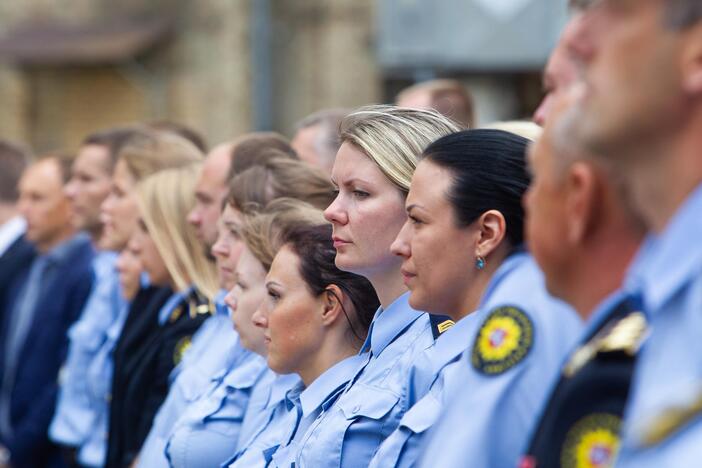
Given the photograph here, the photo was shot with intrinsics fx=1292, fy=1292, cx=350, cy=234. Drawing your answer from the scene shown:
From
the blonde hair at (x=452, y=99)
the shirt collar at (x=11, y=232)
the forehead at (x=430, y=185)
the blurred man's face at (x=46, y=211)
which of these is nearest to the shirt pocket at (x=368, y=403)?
the forehead at (x=430, y=185)

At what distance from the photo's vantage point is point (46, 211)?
24.4 feet

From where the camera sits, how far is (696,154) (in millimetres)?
1538

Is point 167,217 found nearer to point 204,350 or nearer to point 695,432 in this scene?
point 204,350

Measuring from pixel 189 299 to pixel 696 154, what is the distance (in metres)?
3.67

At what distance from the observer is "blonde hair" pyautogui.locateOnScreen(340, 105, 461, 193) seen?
3.37 meters

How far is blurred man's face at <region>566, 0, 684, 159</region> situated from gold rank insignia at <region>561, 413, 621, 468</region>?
34 cm

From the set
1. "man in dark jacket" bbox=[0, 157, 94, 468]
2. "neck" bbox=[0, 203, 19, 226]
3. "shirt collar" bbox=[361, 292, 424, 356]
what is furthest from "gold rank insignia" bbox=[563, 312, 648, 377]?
"neck" bbox=[0, 203, 19, 226]

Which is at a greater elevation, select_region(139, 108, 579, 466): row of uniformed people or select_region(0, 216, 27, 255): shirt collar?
select_region(139, 108, 579, 466): row of uniformed people

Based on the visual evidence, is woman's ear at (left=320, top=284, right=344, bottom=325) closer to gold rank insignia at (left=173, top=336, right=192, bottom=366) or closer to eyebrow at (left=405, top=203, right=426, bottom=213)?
eyebrow at (left=405, top=203, right=426, bottom=213)

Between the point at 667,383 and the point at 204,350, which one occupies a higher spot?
the point at 667,383

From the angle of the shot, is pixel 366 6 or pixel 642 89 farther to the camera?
pixel 366 6

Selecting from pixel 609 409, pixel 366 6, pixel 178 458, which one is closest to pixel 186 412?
pixel 178 458

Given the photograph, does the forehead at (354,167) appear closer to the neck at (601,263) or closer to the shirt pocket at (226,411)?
the shirt pocket at (226,411)

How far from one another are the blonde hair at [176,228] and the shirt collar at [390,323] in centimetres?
178
